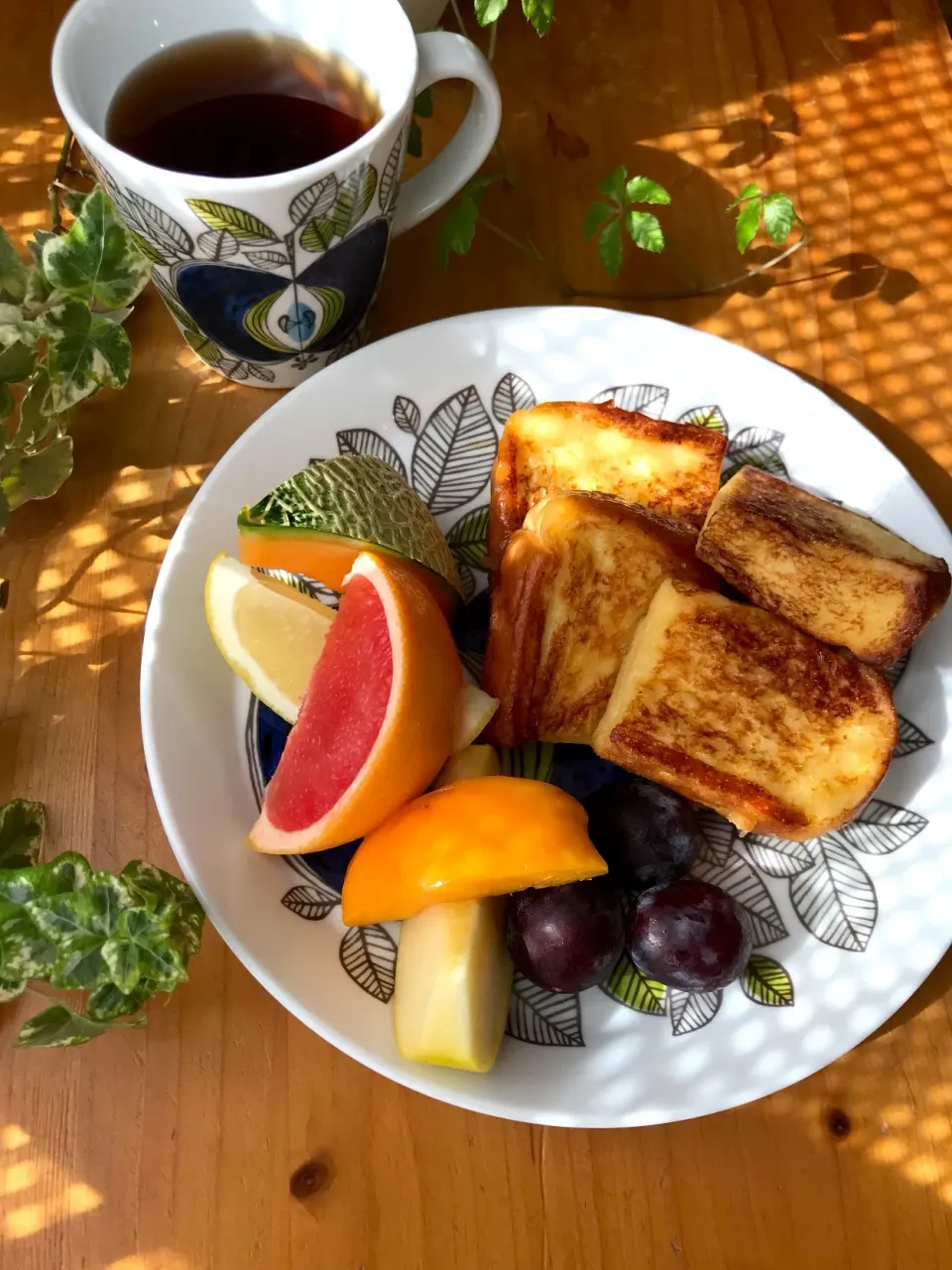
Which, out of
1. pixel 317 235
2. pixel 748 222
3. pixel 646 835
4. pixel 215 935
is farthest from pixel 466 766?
pixel 748 222

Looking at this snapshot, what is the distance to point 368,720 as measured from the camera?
0.76m

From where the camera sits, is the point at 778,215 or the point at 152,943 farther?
the point at 778,215

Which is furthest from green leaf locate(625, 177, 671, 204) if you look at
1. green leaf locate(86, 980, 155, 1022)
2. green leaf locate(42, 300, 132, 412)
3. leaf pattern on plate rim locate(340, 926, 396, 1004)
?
green leaf locate(86, 980, 155, 1022)

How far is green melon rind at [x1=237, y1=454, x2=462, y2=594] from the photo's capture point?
0.80 metres

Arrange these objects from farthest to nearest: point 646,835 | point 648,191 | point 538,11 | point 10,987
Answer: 1. point 648,191
2. point 538,11
3. point 646,835
4. point 10,987

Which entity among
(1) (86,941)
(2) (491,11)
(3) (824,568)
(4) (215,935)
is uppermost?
(2) (491,11)

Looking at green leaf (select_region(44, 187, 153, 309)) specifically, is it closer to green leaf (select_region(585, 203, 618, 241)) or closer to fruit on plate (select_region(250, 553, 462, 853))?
fruit on plate (select_region(250, 553, 462, 853))

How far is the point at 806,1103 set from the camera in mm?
791

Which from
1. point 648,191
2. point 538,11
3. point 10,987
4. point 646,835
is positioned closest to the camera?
point 10,987

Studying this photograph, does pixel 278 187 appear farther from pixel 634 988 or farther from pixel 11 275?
pixel 634 988

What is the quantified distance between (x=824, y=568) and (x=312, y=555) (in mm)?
454

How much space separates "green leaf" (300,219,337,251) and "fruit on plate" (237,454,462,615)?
0.18 meters

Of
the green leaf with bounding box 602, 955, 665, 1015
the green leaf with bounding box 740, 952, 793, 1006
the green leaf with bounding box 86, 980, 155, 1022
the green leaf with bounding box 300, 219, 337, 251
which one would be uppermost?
the green leaf with bounding box 300, 219, 337, 251

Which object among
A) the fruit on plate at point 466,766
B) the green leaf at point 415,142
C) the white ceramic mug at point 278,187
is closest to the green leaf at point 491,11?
the white ceramic mug at point 278,187
